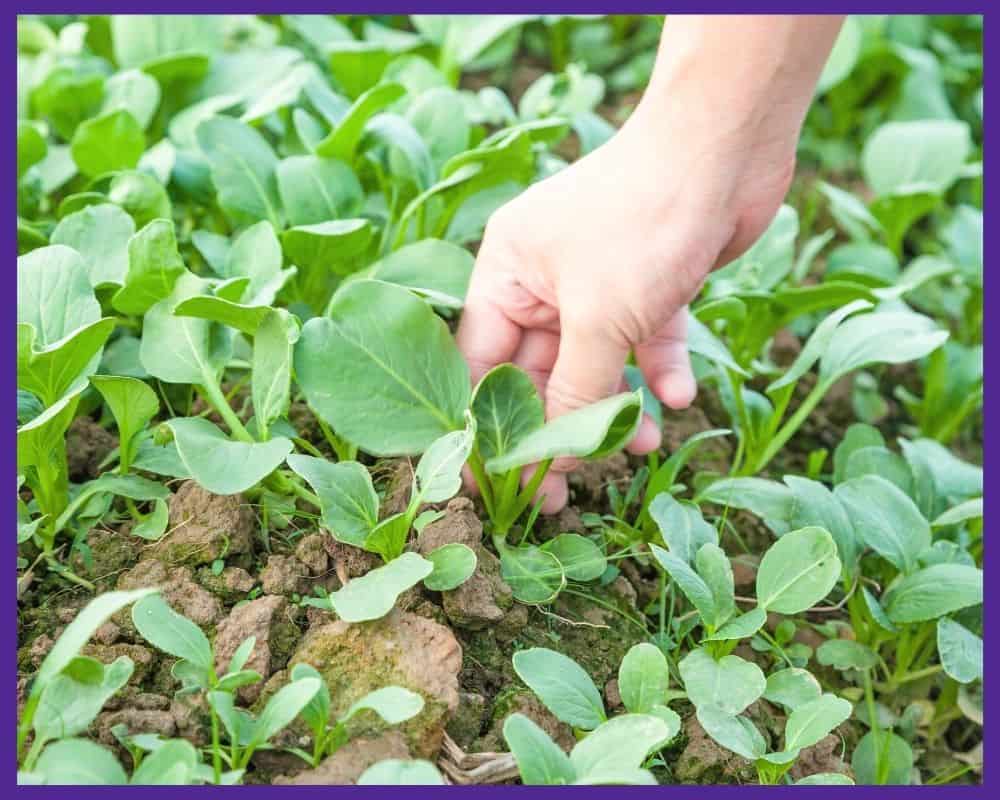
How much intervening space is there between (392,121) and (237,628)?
2.58 feet

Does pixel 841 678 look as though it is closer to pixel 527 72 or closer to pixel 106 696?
pixel 106 696

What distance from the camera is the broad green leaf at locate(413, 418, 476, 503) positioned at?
4.16ft

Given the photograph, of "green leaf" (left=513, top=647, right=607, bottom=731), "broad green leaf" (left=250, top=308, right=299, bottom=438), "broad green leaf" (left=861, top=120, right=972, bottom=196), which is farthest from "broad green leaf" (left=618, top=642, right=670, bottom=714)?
"broad green leaf" (left=861, top=120, right=972, bottom=196)

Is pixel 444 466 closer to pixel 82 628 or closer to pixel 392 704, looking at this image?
pixel 392 704

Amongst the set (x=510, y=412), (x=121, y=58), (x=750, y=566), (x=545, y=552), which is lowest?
(x=750, y=566)

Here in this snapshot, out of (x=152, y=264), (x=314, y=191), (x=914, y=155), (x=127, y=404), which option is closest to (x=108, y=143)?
(x=314, y=191)

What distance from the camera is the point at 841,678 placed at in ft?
5.33

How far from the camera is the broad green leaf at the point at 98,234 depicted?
1.56 metres

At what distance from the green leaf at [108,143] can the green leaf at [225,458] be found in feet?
2.10

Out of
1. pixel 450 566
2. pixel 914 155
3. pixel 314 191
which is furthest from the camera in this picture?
pixel 914 155

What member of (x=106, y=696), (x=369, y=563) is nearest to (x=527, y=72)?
(x=369, y=563)

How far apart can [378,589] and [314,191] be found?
705 millimetres

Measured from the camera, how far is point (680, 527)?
143cm

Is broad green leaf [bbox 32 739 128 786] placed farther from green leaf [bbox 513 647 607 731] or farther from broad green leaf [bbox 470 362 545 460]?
broad green leaf [bbox 470 362 545 460]
